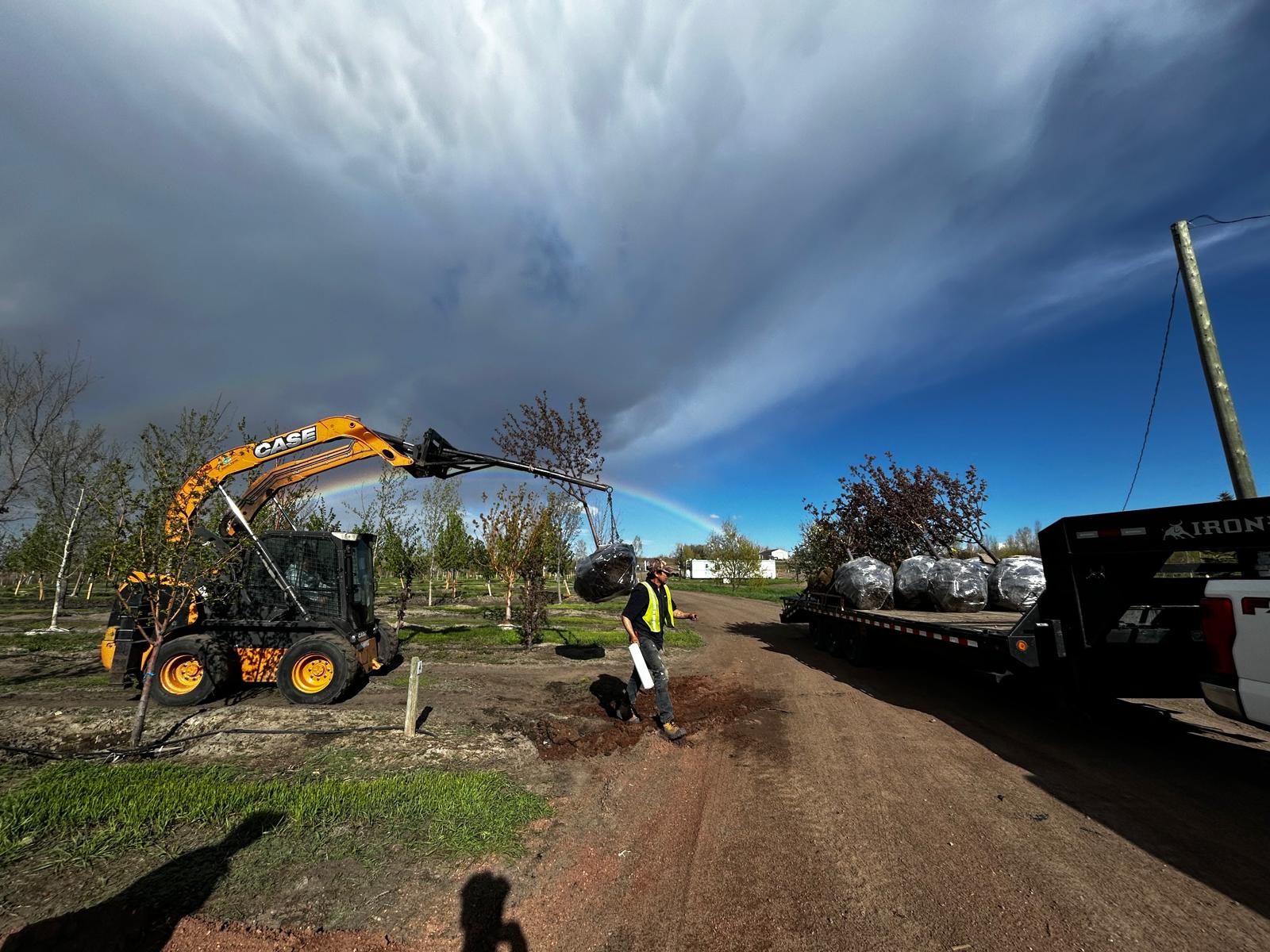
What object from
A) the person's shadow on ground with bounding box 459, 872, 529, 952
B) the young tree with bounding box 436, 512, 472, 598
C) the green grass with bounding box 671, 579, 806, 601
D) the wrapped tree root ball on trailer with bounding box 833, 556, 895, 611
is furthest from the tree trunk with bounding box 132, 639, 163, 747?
the green grass with bounding box 671, 579, 806, 601

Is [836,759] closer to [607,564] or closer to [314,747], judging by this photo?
[607,564]

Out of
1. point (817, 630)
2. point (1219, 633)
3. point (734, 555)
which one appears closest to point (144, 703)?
Result: point (1219, 633)

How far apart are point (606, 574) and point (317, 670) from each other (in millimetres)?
4410

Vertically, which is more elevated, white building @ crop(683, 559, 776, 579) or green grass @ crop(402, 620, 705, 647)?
white building @ crop(683, 559, 776, 579)

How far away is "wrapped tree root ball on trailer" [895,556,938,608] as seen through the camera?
986cm

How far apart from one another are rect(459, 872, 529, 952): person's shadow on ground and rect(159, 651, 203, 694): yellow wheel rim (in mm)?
6407

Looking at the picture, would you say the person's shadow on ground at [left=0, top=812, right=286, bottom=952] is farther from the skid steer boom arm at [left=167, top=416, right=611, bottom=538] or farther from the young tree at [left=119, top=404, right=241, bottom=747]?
the skid steer boom arm at [left=167, top=416, right=611, bottom=538]

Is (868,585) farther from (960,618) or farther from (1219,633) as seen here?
(1219,633)

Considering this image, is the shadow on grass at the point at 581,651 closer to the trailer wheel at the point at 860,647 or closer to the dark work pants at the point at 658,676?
the trailer wheel at the point at 860,647

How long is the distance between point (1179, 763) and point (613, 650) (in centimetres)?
1022

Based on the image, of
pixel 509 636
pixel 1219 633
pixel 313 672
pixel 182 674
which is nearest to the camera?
pixel 1219 633

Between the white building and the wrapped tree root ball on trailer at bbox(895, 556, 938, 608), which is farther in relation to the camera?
the white building

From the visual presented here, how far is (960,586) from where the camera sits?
9172 mm

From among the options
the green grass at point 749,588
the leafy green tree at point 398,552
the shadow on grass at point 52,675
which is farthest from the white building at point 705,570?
the shadow on grass at point 52,675
